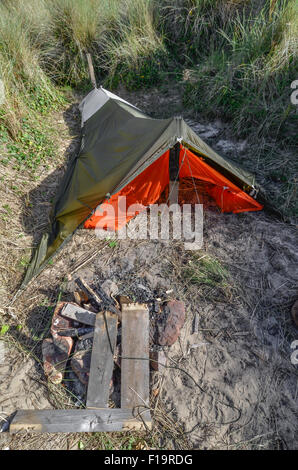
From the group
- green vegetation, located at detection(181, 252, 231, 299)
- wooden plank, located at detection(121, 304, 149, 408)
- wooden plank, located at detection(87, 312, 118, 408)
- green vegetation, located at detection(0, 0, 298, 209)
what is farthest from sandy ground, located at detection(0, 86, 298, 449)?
green vegetation, located at detection(0, 0, 298, 209)

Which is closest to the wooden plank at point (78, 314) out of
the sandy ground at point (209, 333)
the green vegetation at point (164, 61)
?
the sandy ground at point (209, 333)

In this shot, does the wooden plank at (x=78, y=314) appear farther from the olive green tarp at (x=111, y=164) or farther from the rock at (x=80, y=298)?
the olive green tarp at (x=111, y=164)

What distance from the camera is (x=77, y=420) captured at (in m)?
2.29

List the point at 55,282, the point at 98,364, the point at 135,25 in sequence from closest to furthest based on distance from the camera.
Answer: the point at 98,364, the point at 55,282, the point at 135,25

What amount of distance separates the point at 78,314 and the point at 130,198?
5.78ft

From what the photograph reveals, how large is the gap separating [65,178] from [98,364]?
2.74 meters

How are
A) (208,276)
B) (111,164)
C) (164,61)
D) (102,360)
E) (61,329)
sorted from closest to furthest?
1. (102,360)
2. (61,329)
3. (208,276)
4. (111,164)
5. (164,61)

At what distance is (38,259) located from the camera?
3363mm

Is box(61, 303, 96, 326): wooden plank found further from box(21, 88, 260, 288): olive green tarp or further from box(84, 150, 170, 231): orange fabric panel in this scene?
box(84, 150, 170, 231): orange fabric panel

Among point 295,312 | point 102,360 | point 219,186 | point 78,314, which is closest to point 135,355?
point 102,360

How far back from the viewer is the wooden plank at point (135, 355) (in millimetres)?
2385

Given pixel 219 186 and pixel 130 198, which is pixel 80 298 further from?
pixel 219 186

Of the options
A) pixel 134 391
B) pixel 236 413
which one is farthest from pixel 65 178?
pixel 236 413
